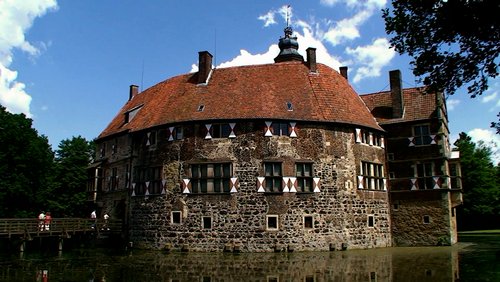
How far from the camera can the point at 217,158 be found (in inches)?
960

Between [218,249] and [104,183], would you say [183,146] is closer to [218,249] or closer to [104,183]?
[218,249]

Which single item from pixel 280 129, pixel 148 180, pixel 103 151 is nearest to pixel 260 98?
pixel 280 129

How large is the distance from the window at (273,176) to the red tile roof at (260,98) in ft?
8.49

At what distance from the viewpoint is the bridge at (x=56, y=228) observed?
23984 millimetres

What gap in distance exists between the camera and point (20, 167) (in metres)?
37.2

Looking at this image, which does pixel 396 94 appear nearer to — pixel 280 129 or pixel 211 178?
pixel 280 129

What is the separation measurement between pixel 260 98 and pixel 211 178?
5.42 meters

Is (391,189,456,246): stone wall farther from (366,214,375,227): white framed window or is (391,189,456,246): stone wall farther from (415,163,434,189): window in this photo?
(366,214,375,227): white framed window

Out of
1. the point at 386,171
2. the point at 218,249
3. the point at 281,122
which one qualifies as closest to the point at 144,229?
the point at 218,249

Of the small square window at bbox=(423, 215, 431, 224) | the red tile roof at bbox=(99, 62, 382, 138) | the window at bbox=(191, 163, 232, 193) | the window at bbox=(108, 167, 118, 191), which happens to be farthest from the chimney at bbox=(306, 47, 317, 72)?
the window at bbox=(108, 167, 118, 191)

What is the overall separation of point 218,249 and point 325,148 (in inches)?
315

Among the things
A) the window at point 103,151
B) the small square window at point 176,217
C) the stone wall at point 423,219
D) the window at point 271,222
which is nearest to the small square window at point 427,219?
the stone wall at point 423,219

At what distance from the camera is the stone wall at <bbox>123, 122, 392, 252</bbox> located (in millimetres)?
23531

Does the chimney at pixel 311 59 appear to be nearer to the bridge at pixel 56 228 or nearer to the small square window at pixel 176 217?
the small square window at pixel 176 217
